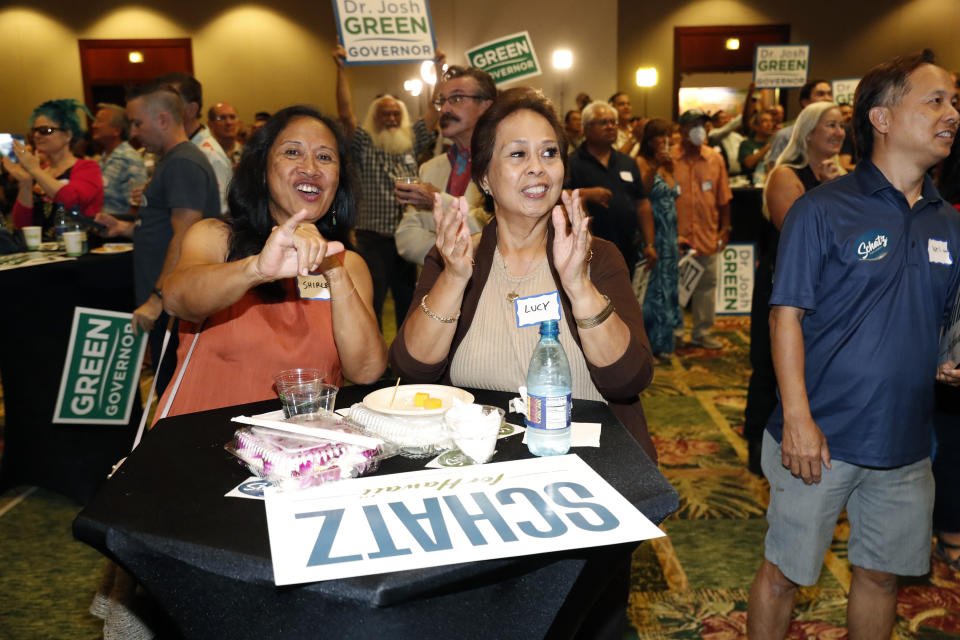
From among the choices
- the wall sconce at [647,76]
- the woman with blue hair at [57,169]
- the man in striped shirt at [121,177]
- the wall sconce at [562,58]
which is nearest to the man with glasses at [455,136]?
the woman with blue hair at [57,169]

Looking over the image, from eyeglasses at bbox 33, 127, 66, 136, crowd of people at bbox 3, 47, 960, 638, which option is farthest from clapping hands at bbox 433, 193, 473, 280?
eyeglasses at bbox 33, 127, 66, 136

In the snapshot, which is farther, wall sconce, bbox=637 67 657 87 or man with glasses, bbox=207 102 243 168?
wall sconce, bbox=637 67 657 87

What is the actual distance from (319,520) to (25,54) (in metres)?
13.6

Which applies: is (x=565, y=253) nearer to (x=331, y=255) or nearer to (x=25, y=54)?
(x=331, y=255)

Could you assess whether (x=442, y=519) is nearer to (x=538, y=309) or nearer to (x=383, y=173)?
(x=538, y=309)

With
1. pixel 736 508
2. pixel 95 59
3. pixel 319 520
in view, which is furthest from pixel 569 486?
pixel 95 59

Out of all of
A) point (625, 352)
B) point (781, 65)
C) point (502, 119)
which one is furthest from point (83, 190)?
point (781, 65)

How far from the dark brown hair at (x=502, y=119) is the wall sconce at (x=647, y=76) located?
1107cm

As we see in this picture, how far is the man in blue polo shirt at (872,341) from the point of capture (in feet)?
5.96

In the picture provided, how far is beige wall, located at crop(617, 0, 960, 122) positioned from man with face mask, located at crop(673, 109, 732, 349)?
7627 mm

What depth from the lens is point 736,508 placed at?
10.6ft

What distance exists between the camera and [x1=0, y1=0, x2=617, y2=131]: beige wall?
37.3 feet

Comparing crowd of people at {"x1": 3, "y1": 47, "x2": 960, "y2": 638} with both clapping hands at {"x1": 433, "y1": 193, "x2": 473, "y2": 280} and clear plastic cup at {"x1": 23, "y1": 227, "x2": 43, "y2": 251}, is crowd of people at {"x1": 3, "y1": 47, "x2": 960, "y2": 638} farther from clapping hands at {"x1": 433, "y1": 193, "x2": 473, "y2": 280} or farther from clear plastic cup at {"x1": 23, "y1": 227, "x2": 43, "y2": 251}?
clear plastic cup at {"x1": 23, "y1": 227, "x2": 43, "y2": 251}

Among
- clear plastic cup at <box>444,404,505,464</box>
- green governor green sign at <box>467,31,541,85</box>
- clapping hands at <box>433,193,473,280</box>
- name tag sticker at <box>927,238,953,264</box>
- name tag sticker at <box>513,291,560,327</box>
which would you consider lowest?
clear plastic cup at <box>444,404,505,464</box>
